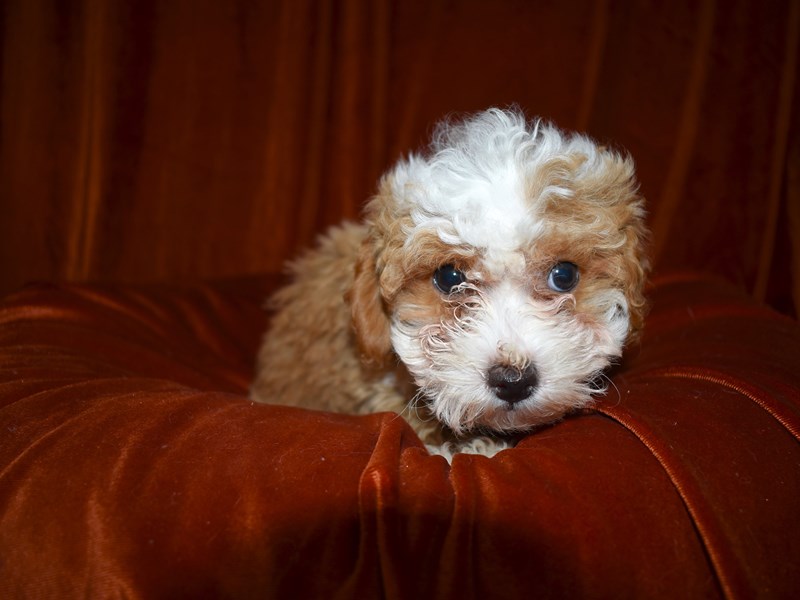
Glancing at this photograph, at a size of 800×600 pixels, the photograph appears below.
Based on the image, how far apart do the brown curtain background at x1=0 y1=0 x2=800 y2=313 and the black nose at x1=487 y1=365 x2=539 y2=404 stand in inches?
90.4

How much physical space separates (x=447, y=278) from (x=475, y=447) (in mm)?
534

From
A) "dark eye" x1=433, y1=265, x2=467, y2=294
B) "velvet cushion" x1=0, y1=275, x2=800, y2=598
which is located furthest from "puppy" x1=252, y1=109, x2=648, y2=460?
"velvet cushion" x1=0, y1=275, x2=800, y2=598

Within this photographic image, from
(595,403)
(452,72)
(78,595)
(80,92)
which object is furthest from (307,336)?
(80,92)

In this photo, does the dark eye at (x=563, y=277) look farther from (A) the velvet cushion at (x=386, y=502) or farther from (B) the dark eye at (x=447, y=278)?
(A) the velvet cushion at (x=386, y=502)

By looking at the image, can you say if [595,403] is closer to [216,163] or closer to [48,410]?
[48,410]

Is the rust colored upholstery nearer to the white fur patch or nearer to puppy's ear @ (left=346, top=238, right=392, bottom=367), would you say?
puppy's ear @ (left=346, top=238, right=392, bottom=367)

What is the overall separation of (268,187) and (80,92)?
114 centimetres

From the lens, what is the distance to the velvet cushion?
1380mm

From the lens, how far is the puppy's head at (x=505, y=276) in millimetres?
1688

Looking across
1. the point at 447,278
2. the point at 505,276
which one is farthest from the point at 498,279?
the point at 447,278

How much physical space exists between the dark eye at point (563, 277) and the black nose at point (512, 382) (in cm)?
32

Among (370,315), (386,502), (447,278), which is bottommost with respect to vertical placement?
(386,502)

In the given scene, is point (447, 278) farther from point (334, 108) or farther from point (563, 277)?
point (334, 108)

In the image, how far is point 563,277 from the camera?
1863 mm
